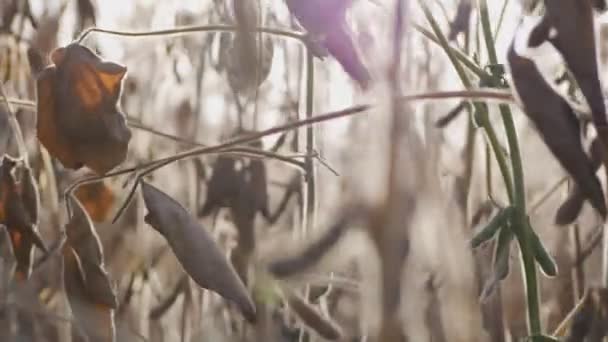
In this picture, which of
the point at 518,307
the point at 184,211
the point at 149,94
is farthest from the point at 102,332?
the point at 149,94

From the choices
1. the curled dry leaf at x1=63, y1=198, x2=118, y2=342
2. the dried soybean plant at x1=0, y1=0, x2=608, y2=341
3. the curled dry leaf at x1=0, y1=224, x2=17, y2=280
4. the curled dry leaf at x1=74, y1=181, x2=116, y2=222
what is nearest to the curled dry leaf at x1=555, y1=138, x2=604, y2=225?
the dried soybean plant at x1=0, y1=0, x2=608, y2=341

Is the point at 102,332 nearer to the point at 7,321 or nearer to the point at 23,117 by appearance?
the point at 7,321

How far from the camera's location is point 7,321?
116cm

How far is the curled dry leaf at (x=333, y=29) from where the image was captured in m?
0.43

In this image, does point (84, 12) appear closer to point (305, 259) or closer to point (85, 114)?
point (85, 114)

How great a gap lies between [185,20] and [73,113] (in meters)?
0.88

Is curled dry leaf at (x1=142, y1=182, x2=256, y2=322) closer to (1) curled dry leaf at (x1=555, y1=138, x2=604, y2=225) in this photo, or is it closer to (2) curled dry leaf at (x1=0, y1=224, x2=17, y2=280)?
(1) curled dry leaf at (x1=555, y1=138, x2=604, y2=225)

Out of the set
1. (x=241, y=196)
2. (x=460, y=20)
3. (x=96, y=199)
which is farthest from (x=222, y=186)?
(x=460, y=20)

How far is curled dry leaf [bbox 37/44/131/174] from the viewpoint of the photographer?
0.58 metres

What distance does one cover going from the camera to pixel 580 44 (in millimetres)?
411

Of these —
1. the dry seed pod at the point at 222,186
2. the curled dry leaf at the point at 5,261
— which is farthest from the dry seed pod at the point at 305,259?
the curled dry leaf at the point at 5,261

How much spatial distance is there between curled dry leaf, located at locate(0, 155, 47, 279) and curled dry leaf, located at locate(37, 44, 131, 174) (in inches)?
4.9

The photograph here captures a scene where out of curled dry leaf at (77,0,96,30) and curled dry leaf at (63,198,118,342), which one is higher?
curled dry leaf at (77,0,96,30)

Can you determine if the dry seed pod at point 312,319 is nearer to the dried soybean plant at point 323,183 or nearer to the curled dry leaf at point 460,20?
the dried soybean plant at point 323,183
